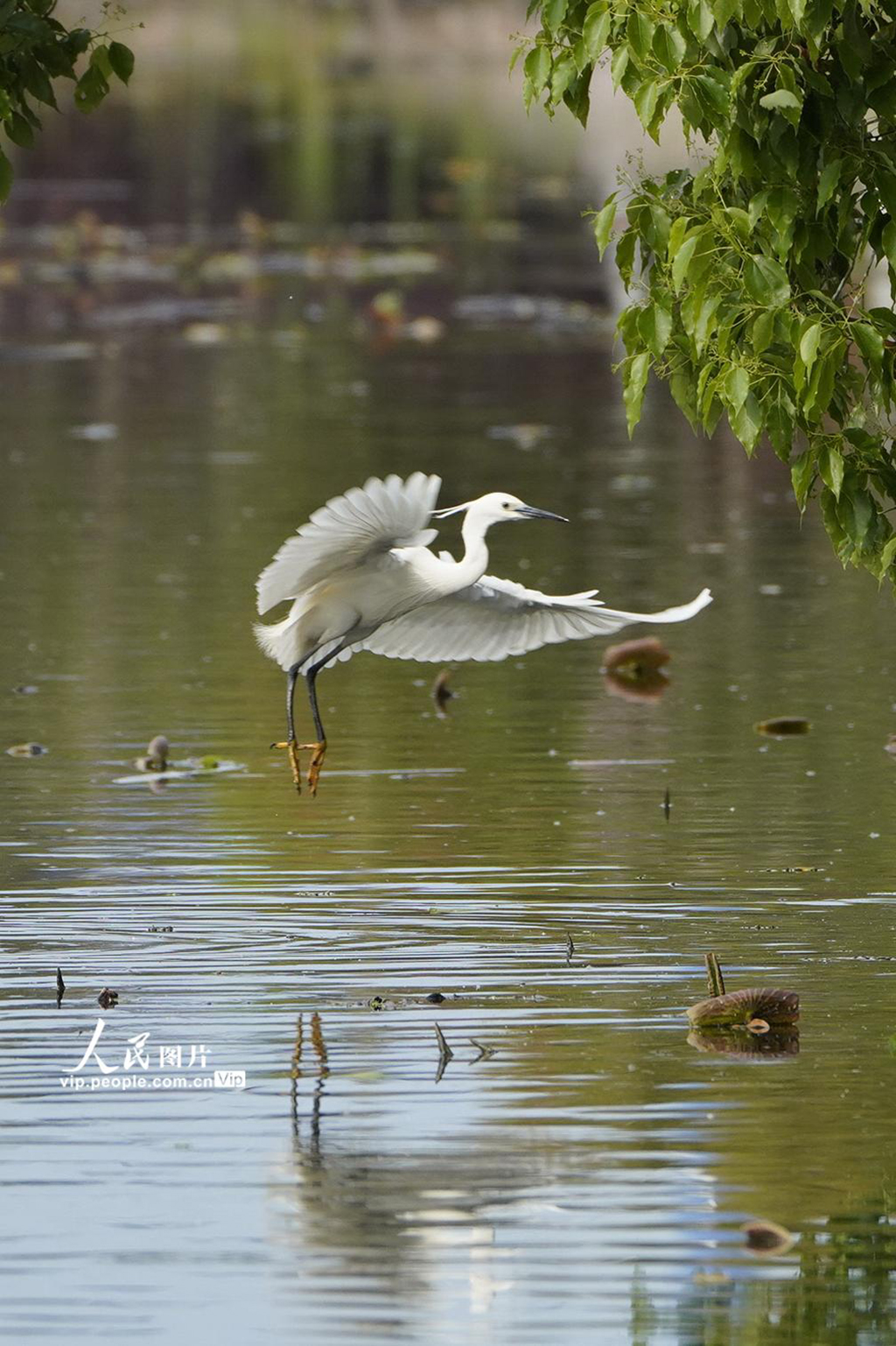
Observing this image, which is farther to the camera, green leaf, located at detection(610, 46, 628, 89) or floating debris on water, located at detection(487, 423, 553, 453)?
floating debris on water, located at detection(487, 423, 553, 453)

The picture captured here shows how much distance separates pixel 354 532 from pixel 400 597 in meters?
0.82

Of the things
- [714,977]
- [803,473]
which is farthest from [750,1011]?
[803,473]

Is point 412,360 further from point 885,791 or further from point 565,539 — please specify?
point 885,791

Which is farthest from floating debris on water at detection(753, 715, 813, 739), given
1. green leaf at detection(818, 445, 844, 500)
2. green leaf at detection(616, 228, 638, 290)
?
green leaf at detection(616, 228, 638, 290)

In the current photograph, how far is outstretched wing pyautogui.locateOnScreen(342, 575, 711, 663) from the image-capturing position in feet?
37.9

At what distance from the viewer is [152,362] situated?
34.5m

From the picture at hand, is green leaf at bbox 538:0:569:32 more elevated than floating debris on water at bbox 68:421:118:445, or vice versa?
green leaf at bbox 538:0:569:32

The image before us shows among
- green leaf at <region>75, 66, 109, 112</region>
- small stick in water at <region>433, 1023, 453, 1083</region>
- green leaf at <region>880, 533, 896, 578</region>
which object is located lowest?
small stick in water at <region>433, 1023, 453, 1083</region>

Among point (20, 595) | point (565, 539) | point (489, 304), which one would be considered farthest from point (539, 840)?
point (489, 304)

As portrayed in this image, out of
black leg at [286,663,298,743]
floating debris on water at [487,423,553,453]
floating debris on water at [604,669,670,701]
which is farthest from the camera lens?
floating debris on water at [487,423,553,453]

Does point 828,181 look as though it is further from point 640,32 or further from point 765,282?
point 640,32

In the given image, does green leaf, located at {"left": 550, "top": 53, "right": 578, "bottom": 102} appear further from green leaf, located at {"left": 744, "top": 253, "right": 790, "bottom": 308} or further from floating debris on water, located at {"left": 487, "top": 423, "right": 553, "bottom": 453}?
floating debris on water, located at {"left": 487, "top": 423, "right": 553, "bottom": 453}

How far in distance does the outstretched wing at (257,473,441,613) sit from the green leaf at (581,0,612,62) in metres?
2.08

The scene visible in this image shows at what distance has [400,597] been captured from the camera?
37.3ft
